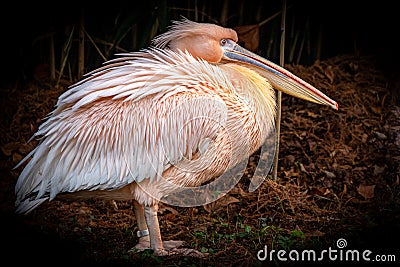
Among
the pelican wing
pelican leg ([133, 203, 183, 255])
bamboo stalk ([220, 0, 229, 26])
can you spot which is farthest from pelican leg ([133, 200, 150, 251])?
bamboo stalk ([220, 0, 229, 26])

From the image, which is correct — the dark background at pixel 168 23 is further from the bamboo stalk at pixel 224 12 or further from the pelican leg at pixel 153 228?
the pelican leg at pixel 153 228

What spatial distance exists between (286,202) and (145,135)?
1.10 meters

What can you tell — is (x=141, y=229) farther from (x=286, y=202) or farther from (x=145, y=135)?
(x=286, y=202)

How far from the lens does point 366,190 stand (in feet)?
11.6

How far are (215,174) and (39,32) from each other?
2.22 meters

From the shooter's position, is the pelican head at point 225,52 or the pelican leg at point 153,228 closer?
the pelican leg at point 153,228

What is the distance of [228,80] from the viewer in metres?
2.95

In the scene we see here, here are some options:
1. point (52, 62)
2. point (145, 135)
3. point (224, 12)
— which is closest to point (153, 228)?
point (145, 135)

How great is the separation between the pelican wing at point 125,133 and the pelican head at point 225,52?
1.14 feet

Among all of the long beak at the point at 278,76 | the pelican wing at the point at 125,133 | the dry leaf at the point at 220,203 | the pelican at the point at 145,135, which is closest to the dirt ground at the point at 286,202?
the dry leaf at the point at 220,203

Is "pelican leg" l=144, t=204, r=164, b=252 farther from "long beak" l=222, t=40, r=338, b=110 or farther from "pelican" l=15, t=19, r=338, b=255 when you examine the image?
"long beak" l=222, t=40, r=338, b=110

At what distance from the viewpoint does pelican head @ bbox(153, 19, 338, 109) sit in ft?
10.2

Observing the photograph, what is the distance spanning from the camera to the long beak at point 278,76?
3139 millimetres

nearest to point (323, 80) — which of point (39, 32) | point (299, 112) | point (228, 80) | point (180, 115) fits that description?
point (299, 112)
